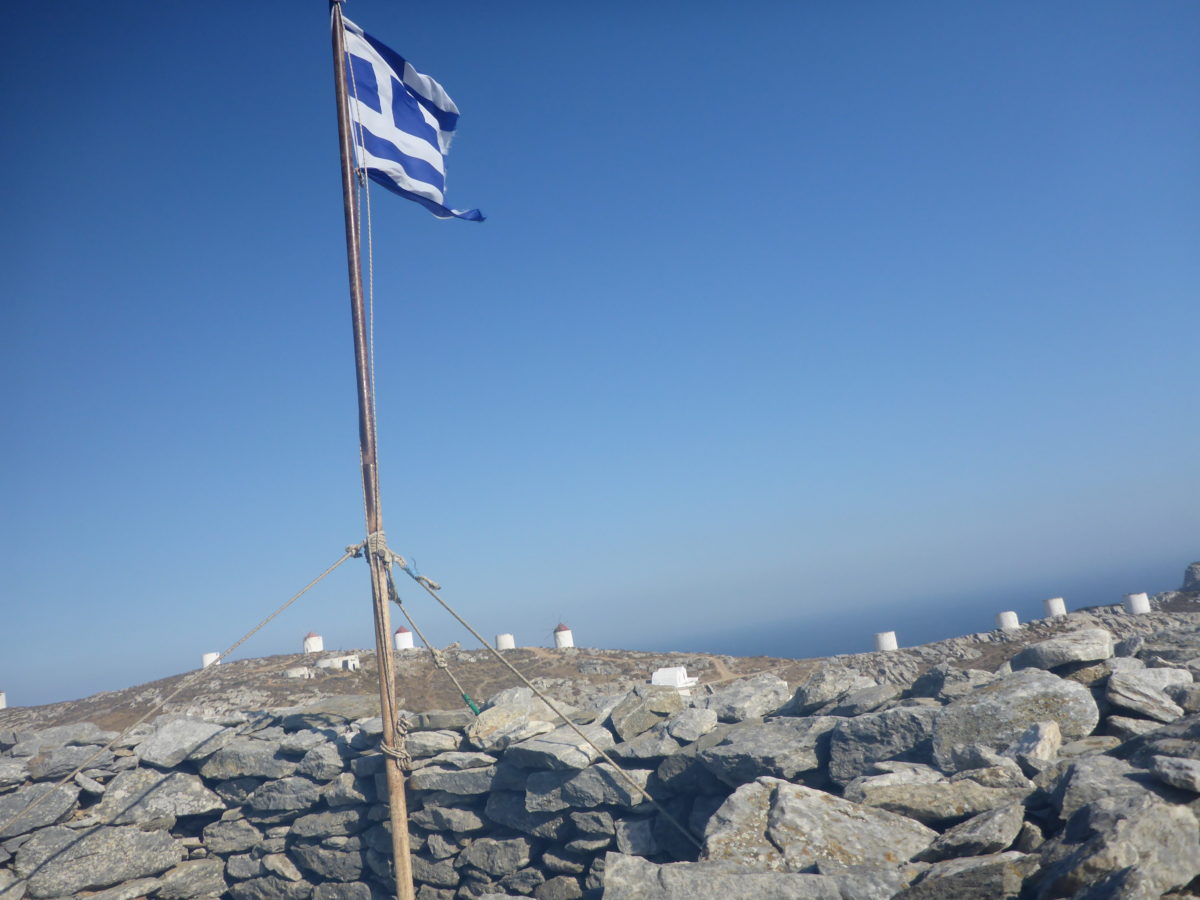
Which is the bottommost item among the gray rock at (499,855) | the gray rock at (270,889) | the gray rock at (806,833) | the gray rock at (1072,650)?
the gray rock at (270,889)

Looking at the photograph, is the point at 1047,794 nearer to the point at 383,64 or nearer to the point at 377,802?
the point at 377,802

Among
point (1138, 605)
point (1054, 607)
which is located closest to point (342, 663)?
point (1054, 607)

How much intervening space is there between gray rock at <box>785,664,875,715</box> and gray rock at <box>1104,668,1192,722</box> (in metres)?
2.51

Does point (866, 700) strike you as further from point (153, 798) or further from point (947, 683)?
point (153, 798)

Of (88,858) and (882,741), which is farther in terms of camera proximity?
(88,858)

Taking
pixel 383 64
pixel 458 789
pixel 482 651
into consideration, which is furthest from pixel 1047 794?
pixel 482 651

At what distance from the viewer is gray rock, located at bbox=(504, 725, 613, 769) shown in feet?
25.4

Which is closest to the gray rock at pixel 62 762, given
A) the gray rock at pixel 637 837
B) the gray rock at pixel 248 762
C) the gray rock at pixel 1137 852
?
the gray rock at pixel 248 762

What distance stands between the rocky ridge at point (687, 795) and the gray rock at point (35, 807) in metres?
0.04

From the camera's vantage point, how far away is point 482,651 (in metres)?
20.9

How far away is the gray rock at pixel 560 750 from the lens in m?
7.73

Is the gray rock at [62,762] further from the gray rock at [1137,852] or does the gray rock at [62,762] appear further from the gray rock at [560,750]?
the gray rock at [1137,852]

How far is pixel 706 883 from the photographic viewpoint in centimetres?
498

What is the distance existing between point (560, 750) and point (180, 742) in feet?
18.2
